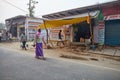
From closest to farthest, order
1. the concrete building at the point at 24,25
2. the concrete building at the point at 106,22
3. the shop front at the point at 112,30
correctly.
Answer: the concrete building at the point at 106,22
the shop front at the point at 112,30
the concrete building at the point at 24,25

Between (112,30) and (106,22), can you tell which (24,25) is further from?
(112,30)

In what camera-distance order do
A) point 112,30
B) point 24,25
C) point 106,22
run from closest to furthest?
1. point 112,30
2. point 106,22
3. point 24,25

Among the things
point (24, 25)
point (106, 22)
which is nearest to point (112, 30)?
point (106, 22)

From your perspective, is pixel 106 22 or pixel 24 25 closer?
pixel 106 22

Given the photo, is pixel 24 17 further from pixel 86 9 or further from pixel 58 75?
pixel 58 75

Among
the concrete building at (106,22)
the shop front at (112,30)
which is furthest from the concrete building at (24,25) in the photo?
the shop front at (112,30)

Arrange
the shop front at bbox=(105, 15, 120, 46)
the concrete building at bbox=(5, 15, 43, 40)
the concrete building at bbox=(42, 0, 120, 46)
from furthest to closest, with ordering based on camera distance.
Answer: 1. the concrete building at bbox=(5, 15, 43, 40)
2. the shop front at bbox=(105, 15, 120, 46)
3. the concrete building at bbox=(42, 0, 120, 46)

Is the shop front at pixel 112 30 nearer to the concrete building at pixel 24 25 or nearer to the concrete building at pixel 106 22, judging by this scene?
the concrete building at pixel 106 22

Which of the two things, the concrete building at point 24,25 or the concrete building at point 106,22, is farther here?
the concrete building at point 24,25

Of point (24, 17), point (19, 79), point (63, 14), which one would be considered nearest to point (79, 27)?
point (63, 14)

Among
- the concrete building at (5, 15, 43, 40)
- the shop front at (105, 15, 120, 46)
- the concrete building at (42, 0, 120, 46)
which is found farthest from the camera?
the concrete building at (5, 15, 43, 40)

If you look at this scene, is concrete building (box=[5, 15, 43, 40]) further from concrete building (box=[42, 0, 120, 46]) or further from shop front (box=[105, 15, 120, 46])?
shop front (box=[105, 15, 120, 46])

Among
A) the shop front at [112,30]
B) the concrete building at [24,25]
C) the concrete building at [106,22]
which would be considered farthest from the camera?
the concrete building at [24,25]

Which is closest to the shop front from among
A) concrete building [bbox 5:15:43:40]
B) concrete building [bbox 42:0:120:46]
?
concrete building [bbox 42:0:120:46]
